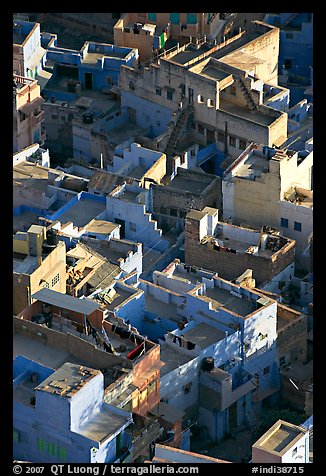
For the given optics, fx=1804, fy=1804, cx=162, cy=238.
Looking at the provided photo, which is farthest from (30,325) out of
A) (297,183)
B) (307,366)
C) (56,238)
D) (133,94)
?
(133,94)

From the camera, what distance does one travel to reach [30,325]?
9025 centimetres

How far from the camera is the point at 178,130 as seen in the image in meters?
114

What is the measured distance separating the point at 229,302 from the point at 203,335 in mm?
2884

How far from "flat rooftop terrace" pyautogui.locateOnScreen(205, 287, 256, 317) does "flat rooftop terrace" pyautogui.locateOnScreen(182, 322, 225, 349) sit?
122 centimetres

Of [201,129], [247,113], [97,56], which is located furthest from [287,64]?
[201,129]

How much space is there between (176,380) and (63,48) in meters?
43.7

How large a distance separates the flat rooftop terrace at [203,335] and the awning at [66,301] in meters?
5.66

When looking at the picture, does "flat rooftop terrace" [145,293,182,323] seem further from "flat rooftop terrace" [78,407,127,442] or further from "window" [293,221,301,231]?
"flat rooftop terrace" [78,407,127,442]

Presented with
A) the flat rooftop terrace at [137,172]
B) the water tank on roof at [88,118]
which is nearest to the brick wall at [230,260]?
the flat rooftop terrace at [137,172]

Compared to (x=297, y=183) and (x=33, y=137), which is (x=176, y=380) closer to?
(x=297, y=183)

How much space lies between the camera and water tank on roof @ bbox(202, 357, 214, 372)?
92.4 meters

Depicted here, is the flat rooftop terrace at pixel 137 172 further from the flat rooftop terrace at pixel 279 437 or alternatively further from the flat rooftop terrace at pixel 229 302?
the flat rooftop terrace at pixel 279 437

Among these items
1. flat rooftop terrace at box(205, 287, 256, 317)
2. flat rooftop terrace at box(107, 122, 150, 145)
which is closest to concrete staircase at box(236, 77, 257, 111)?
flat rooftop terrace at box(107, 122, 150, 145)
